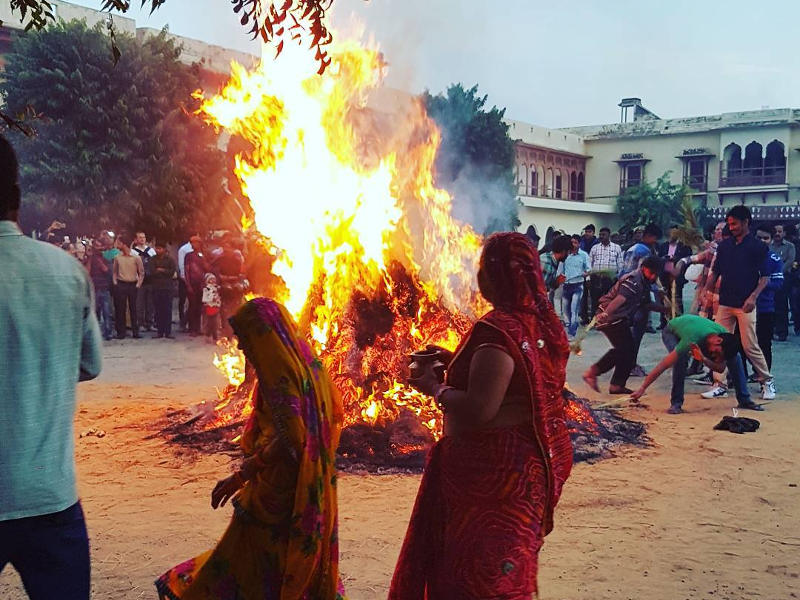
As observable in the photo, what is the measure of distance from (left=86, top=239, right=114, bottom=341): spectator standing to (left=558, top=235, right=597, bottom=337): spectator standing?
913cm

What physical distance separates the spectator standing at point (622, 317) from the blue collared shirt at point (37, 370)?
Answer: 797 centimetres

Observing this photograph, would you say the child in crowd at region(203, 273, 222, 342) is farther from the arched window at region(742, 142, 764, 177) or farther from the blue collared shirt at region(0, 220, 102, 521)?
the arched window at region(742, 142, 764, 177)

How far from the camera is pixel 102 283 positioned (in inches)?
566

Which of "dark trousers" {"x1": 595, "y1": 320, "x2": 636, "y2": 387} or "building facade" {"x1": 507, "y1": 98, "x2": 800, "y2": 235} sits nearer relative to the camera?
"dark trousers" {"x1": 595, "y1": 320, "x2": 636, "y2": 387}

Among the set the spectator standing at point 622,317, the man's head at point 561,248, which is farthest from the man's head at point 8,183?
the man's head at point 561,248

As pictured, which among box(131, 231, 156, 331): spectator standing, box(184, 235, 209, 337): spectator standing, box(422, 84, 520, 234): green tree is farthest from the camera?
box(422, 84, 520, 234): green tree

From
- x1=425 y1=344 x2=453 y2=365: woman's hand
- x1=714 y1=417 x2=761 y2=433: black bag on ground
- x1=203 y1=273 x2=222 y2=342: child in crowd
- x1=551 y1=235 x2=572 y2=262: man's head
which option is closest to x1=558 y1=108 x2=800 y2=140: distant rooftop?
x1=551 y1=235 x2=572 y2=262: man's head

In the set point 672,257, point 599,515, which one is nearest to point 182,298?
point 672,257

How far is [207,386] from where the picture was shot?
10430 mm

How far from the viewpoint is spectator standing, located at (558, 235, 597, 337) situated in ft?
51.5

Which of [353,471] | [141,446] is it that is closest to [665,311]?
[353,471]

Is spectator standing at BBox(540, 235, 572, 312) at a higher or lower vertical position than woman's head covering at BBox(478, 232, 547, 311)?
higher

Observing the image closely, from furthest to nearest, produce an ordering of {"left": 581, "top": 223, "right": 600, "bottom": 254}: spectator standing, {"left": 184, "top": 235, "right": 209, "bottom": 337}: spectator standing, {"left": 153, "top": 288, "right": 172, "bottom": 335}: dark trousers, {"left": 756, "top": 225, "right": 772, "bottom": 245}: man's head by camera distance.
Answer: {"left": 581, "top": 223, "right": 600, "bottom": 254}: spectator standing → {"left": 153, "top": 288, "right": 172, "bottom": 335}: dark trousers → {"left": 184, "top": 235, "right": 209, "bottom": 337}: spectator standing → {"left": 756, "top": 225, "right": 772, "bottom": 245}: man's head

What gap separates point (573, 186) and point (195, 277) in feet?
109
